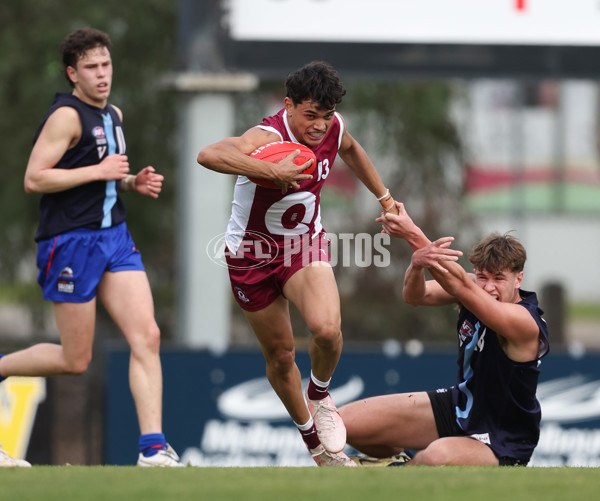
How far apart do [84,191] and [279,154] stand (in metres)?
1.24

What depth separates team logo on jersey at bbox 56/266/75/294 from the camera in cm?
617

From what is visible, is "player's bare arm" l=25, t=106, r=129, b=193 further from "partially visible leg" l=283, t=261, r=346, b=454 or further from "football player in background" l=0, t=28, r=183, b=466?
"partially visible leg" l=283, t=261, r=346, b=454

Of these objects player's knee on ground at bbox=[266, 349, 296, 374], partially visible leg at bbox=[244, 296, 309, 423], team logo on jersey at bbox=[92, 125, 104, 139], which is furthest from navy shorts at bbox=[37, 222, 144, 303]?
player's knee on ground at bbox=[266, 349, 296, 374]

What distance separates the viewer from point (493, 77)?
1015 centimetres

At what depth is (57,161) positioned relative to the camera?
614 cm

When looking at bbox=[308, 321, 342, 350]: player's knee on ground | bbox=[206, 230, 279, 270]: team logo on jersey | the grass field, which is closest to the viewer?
the grass field

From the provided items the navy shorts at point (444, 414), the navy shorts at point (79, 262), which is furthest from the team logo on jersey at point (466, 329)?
the navy shorts at point (79, 262)

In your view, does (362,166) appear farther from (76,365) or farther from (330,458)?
(76,365)

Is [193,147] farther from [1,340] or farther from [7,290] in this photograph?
[7,290]

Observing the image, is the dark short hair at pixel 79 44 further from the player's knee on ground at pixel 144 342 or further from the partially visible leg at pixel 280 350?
the partially visible leg at pixel 280 350

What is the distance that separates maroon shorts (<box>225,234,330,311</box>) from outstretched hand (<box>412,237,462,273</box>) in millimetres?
627

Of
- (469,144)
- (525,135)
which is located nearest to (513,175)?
(525,135)

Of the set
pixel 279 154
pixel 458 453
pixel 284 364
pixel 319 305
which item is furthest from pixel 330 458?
pixel 279 154

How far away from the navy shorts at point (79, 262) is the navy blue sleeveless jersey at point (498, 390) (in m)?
1.99
